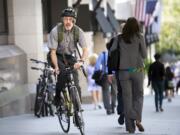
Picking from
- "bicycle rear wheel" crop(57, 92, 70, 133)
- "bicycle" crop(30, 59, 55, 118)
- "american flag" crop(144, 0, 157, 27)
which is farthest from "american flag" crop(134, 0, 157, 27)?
"bicycle rear wheel" crop(57, 92, 70, 133)

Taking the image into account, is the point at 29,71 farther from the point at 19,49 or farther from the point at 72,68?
the point at 72,68

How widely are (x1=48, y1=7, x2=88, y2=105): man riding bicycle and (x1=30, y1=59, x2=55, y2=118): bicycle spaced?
12.4 feet

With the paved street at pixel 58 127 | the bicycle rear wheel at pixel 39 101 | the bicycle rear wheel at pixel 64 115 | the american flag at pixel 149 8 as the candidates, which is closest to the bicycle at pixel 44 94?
the bicycle rear wheel at pixel 39 101

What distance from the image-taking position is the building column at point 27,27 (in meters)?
14.2

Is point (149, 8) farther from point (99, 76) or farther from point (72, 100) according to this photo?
point (72, 100)

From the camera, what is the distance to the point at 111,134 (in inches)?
365

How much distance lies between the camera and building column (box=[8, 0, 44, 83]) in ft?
46.6

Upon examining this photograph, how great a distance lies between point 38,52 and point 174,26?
166 ft

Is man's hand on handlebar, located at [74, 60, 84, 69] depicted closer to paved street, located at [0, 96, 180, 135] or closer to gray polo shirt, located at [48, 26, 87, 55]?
gray polo shirt, located at [48, 26, 87, 55]

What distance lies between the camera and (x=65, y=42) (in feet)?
28.8

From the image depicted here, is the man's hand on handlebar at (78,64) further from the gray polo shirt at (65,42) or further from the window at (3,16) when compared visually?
the window at (3,16)

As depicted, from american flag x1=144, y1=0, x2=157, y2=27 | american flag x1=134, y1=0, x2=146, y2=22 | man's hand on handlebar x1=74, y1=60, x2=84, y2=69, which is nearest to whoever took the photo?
man's hand on handlebar x1=74, y1=60, x2=84, y2=69

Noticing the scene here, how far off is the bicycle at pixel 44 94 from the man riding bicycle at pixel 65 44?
3.78 m

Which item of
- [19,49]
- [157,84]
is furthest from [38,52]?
[157,84]
